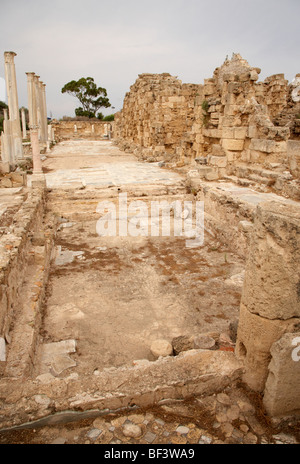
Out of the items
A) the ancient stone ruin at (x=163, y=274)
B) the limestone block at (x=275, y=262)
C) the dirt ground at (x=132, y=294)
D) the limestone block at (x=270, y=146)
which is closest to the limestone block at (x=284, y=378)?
the ancient stone ruin at (x=163, y=274)

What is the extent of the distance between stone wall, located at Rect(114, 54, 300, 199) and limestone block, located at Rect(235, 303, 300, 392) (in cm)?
557

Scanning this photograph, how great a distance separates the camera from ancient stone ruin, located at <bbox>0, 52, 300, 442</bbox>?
2473mm

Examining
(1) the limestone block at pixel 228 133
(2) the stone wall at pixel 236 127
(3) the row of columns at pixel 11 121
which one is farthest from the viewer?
(3) the row of columns at pixel 11 121

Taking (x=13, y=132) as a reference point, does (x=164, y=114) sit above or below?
above

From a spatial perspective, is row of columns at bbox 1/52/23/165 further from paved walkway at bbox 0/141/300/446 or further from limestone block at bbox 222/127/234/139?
paved walkway at bbox 0/141/300/446

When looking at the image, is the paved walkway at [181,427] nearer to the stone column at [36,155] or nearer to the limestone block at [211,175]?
the limestone block at [211,175]

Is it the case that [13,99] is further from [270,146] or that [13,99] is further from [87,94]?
[87,94]

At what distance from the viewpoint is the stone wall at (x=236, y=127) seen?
344 inches

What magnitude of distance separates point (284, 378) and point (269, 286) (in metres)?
0.68

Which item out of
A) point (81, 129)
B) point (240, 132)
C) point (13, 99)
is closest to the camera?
point (240, 132)

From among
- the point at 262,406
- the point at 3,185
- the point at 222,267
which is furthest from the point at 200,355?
the point at 3,185

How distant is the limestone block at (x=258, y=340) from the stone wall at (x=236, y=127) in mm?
5573

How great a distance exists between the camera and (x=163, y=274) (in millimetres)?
5820

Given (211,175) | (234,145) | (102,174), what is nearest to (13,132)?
(102,174)
